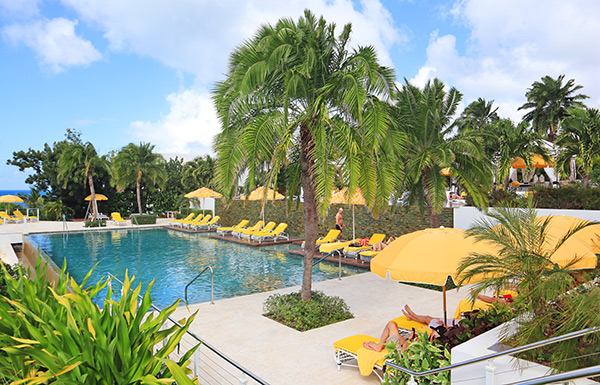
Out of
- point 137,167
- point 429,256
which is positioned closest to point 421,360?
point 429,256

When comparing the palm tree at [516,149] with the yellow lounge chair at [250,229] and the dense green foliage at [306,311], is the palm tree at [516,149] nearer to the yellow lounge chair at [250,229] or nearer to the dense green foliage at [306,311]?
the dense green foliage at [306,311]

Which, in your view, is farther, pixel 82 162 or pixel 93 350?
pixel 82 162

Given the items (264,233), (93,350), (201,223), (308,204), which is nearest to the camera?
(93,350)

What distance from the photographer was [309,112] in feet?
27.2

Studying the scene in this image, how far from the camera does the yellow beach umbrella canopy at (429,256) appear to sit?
5.82 metres

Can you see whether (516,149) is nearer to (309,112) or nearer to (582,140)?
(582,140)

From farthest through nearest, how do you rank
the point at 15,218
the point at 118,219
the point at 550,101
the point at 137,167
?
1. the point at 550,101
2. the point at 137,167
3. the point at 15,218
4. the point at 118,219

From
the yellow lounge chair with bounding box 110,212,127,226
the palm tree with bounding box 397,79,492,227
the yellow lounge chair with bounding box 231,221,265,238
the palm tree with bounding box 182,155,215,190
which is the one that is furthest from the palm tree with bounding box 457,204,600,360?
the palm tree with bounding box 182,155,215,190

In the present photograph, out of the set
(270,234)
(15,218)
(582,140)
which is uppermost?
(582,140)

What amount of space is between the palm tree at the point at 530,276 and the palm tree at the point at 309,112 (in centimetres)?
310

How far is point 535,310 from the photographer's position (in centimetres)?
454

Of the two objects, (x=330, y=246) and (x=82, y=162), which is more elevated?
(x=82, y=162)

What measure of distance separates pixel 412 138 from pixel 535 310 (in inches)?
340

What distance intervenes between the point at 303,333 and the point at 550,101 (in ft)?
154
